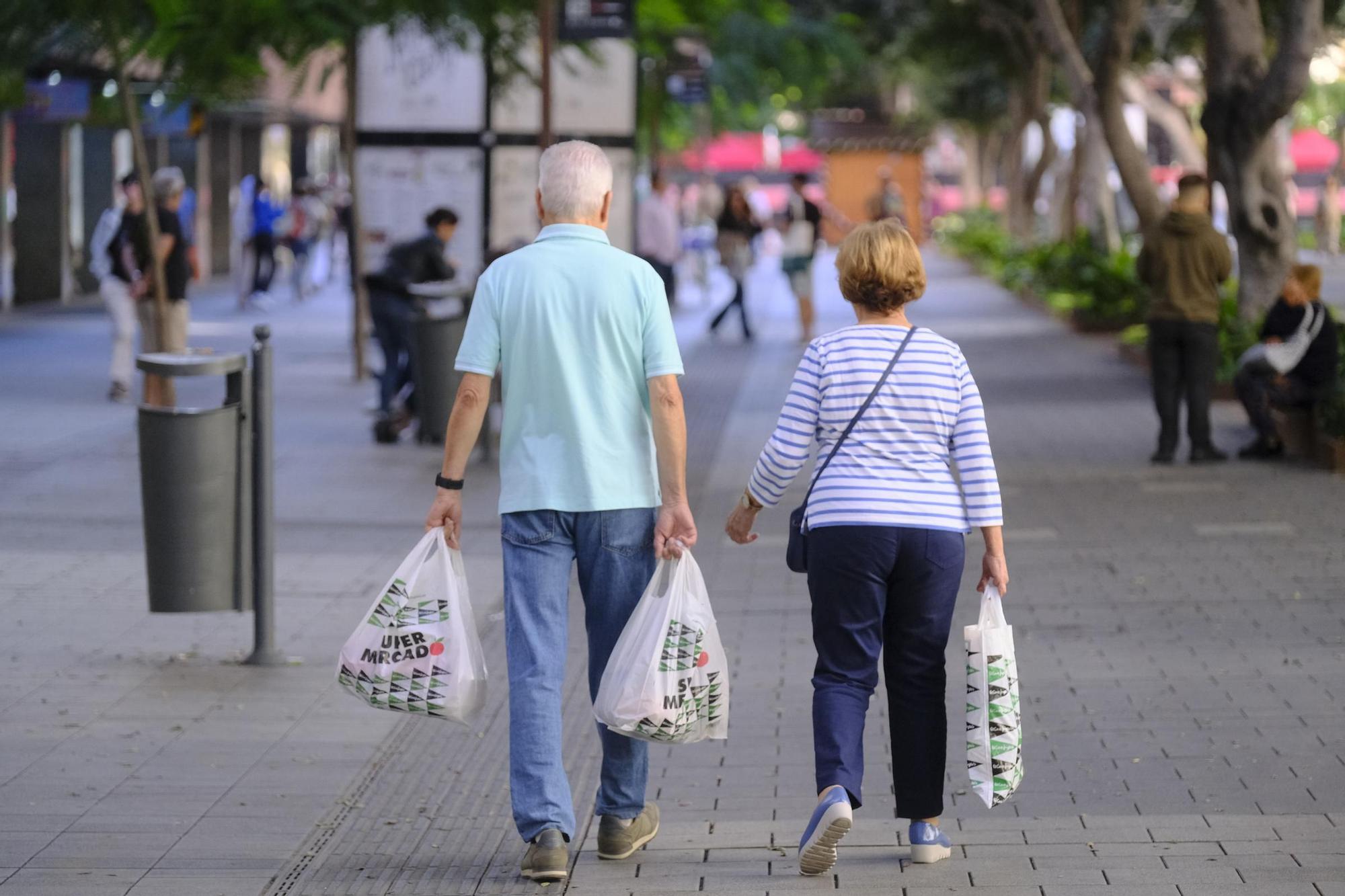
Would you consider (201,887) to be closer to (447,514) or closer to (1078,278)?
(447,514)

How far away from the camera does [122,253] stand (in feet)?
48.4

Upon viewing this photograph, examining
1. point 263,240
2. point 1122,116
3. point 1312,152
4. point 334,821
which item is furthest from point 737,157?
point 334,821

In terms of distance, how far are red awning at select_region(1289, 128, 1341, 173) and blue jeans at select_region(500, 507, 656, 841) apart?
48502 millimetres

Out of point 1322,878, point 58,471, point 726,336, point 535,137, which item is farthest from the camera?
point 726,336

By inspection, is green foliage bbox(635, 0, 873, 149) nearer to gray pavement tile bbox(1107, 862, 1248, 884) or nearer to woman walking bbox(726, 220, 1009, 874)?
woman walking bbox(726, 220, 1009, 874)

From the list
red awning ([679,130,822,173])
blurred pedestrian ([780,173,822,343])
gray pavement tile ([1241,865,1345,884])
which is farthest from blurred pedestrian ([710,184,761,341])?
red awning ([679,130,822,173])

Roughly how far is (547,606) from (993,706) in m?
1.04

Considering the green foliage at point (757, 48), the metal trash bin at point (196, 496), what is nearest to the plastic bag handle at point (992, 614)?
the metal trash bin at point (196, 496)

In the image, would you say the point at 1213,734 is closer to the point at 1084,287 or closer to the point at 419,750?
the point at 419,750

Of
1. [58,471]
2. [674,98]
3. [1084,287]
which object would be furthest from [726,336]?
[58,471]

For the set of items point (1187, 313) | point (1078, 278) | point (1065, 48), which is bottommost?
point (1078, 278)

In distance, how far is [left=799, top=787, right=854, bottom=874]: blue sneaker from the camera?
4504mm

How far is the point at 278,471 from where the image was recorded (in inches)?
472

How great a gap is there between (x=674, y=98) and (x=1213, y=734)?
24755 millimetres
